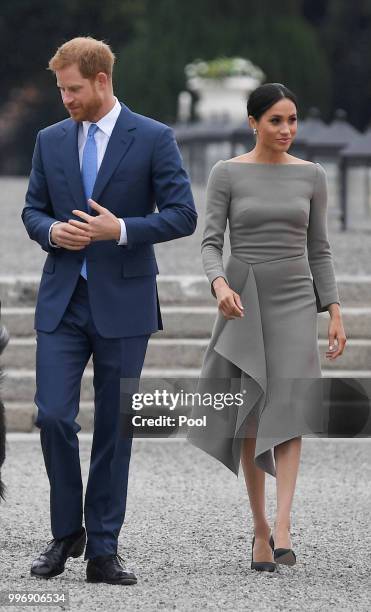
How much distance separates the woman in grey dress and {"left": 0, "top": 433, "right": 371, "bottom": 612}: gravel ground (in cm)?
27

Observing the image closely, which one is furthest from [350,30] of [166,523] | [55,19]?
[166,523]

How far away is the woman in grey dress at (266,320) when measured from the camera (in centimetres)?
602

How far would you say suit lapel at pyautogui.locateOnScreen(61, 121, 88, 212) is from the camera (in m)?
5.79

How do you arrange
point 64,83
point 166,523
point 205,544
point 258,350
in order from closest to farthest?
point 64,83, point 258,350, point 205,544, point 166,523

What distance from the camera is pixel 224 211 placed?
20.0 ft

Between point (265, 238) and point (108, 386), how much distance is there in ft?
2.50

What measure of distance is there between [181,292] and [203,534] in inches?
176

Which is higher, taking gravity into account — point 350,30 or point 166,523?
point 350,30

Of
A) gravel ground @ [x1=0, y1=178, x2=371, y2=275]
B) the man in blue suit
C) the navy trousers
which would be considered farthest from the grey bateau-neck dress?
gravel ground @ [x1=0, y1=178, x2=371, y2=275]

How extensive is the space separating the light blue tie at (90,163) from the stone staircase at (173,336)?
13.3ft

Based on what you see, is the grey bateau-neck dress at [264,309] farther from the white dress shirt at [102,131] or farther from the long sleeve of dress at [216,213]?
the white dress shirt at [102,131]

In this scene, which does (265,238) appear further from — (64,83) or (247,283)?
(64,83)

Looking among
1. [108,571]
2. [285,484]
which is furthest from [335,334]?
[108,571]

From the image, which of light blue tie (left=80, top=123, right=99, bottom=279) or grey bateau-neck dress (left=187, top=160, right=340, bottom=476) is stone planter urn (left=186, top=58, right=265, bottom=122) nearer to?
grey bateau-neck dress (left=187, top=160, right=340, bottom=476)
